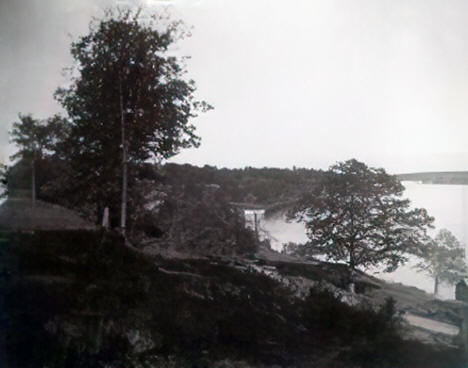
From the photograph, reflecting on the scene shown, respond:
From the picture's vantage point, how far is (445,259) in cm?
617

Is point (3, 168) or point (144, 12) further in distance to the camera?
point (144, 12)

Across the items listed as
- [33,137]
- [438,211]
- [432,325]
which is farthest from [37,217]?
[438,211]

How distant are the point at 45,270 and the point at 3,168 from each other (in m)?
2.84

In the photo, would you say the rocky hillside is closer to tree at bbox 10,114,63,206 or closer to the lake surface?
the lake surface

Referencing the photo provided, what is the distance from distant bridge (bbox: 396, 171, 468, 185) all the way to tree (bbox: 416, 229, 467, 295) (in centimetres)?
96

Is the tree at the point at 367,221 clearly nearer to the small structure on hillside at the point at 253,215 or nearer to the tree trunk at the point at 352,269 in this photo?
the tree trunk at the point at 352,269

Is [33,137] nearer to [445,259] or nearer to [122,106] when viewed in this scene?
[122,106]

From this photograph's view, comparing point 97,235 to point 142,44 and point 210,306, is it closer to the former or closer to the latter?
point 210,306

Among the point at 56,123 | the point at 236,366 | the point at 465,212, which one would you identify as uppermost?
the point at 56,123

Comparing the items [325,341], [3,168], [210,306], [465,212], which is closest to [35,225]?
[3,168]

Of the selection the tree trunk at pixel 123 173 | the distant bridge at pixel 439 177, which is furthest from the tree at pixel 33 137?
the distant bridge at pixel 439 177

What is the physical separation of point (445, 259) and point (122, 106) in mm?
7769

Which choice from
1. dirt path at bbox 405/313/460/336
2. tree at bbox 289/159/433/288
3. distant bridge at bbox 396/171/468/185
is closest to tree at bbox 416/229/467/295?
tree at bbox 289/159/433/288

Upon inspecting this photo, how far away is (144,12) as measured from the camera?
25.8 feet
